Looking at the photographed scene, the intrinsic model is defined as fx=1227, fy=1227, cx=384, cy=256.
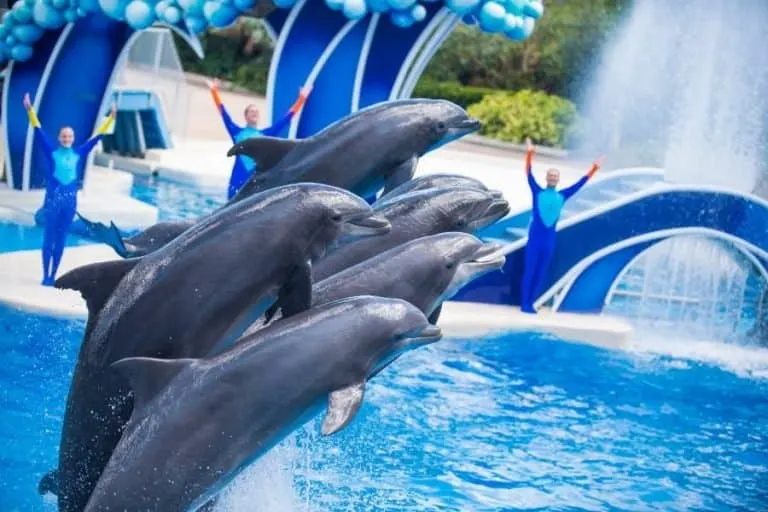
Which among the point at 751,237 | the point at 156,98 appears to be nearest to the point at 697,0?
the point at 156,98

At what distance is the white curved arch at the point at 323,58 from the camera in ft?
43.4

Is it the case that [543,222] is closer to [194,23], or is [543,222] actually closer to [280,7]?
[280,7]

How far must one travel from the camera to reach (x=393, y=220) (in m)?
4.49

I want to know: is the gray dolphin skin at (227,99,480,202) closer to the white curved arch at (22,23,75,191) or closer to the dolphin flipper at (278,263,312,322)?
the dolphin flipper at (278,263,312,322)

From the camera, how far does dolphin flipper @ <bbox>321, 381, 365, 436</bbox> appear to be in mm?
3707

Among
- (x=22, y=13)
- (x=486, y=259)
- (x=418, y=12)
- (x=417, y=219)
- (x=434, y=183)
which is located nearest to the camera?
(x=486, y=259)

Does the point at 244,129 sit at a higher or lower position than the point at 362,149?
lower

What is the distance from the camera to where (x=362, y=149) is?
15.4ft

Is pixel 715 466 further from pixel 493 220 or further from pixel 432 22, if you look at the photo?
pixel 432 22

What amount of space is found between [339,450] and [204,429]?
4705mm

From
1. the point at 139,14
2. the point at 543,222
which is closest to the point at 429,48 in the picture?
the point at 543,222

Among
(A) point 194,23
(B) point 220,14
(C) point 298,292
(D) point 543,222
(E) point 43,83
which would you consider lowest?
(D) point 543,222

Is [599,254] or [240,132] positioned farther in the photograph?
[599,254]

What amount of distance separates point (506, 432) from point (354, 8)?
5.38 metres
